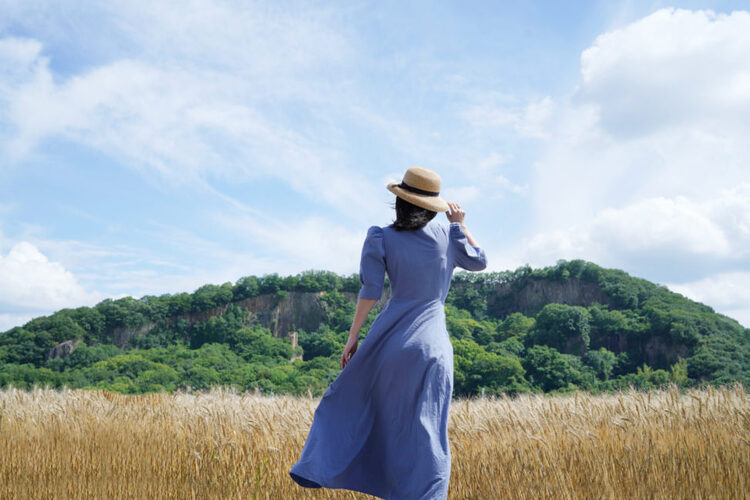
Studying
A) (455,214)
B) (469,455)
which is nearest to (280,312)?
(469,455)

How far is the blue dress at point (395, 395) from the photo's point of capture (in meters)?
2.68

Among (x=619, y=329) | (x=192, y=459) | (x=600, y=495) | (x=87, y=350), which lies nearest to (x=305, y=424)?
(x=192, y=459)

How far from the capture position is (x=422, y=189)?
118 inches

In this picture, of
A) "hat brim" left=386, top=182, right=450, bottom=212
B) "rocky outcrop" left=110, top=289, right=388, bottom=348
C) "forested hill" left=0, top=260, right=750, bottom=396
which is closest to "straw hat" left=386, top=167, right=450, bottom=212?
"hat brim" left=386, top=182, right=450, bottom=212

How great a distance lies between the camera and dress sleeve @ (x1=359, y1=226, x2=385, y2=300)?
282cm

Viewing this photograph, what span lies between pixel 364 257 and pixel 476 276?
5762 cm

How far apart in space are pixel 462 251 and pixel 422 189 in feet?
1.39

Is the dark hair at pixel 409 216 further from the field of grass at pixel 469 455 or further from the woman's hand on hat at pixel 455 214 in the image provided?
the field of grass at pixel 469 455

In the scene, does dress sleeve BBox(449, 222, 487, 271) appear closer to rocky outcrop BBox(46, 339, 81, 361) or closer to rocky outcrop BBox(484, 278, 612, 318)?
rocky outcrop BBox(484, 278, 612, 318)

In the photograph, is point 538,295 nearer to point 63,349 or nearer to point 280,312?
point 280,312

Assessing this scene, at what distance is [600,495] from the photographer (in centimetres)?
342

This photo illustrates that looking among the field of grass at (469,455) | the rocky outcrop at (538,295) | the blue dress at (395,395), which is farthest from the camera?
the rocky outcrop at (538,295)

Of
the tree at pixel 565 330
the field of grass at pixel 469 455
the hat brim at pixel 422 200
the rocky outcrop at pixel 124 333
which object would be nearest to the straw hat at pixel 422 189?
the hat brim at pixel 422 200

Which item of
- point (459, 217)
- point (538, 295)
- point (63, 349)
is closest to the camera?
point (459, 217)
